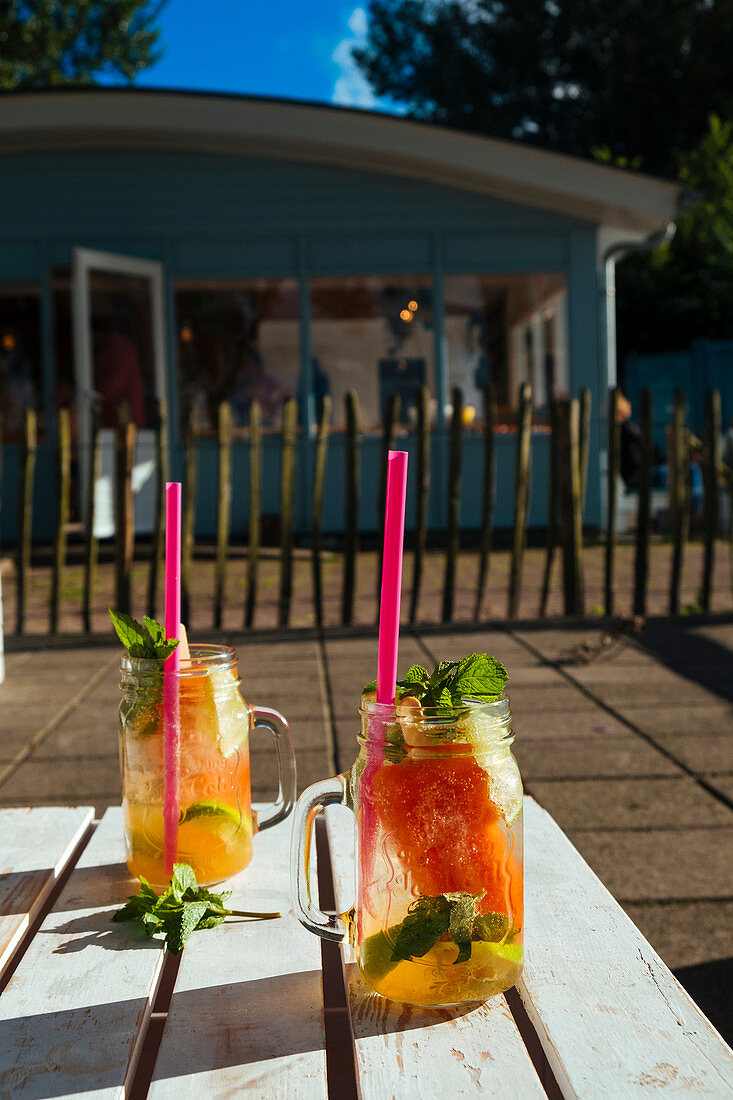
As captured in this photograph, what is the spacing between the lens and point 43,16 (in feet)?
78.8

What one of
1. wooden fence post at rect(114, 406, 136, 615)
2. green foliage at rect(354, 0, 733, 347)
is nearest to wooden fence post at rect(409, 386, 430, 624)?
wooden fence post at rect(114, 406, 136, 615)

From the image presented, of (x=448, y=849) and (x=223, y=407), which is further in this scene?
(x=223, y=407)

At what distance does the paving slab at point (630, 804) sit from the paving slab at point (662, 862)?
0.19 feet

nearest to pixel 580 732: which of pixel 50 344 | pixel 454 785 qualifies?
pixel 454 785

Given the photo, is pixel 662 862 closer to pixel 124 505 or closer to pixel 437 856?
pixel 437 856

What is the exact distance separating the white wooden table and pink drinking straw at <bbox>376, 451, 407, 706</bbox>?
289 millimetres

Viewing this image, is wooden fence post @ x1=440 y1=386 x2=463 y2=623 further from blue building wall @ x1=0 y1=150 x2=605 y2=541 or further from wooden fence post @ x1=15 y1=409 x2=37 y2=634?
blue building wall @ x1=0 y1=150 x2=605 y2=541

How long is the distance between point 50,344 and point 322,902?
10.0 meters

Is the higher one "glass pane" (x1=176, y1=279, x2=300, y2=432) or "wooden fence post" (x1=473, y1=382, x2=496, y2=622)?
"glass pane" (x1=176, y1=279, x2=300, y2=432)

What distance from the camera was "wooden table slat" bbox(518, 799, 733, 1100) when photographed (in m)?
0.80

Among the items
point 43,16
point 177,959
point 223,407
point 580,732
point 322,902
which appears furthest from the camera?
point 43,16

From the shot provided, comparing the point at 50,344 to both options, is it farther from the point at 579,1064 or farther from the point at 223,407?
the point at 579,1064

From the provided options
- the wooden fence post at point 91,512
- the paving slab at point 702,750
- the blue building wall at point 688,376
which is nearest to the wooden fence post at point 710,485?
the paving slab at point 702,750

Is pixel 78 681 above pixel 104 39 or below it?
below
